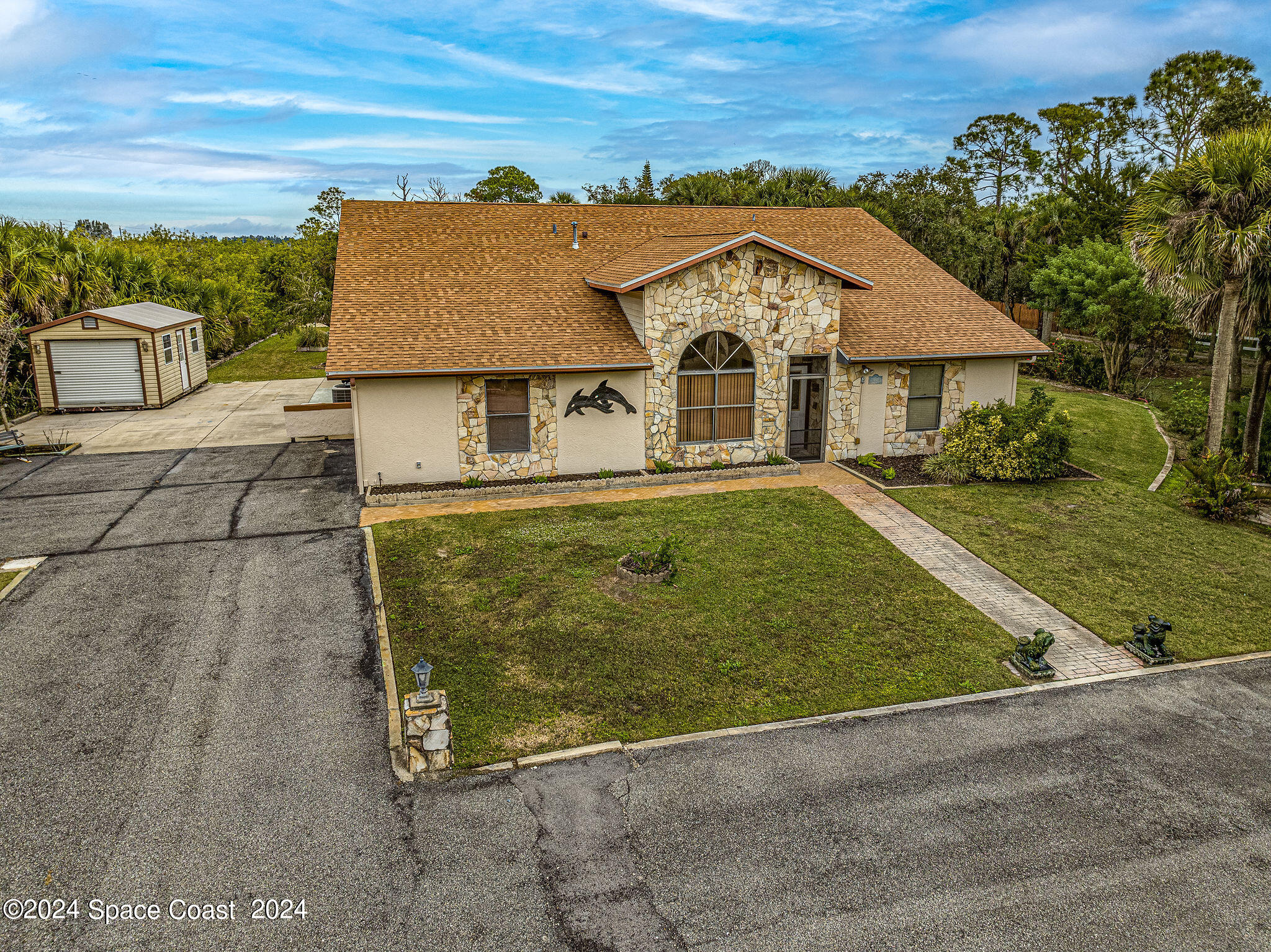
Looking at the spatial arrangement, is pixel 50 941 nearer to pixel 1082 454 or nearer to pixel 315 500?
pixel 315 500

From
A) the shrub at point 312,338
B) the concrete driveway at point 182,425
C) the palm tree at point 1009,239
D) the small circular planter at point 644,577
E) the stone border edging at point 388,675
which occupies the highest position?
the palm tree at point 1009,239

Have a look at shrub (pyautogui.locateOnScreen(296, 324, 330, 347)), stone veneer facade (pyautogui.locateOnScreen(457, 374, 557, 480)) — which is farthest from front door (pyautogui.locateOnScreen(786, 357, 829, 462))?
shrub (pyautogui.locateOnScreen(296, 324, 330, 347))

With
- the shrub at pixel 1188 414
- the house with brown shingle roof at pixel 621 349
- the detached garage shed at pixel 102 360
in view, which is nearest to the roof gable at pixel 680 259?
the house with brown shingle roof at pixel 621 349

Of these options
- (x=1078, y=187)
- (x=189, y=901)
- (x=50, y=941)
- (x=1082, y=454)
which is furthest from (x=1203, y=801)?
(x=1078, y=187)

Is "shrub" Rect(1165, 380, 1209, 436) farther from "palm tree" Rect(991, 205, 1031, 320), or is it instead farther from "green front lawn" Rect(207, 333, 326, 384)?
"green front lawn" Rect(207, 333, 326, 384)

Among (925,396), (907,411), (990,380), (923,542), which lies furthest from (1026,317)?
(923,542)

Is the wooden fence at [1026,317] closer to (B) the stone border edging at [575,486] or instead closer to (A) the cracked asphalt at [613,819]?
(B) the stone border edging at [575,486]
